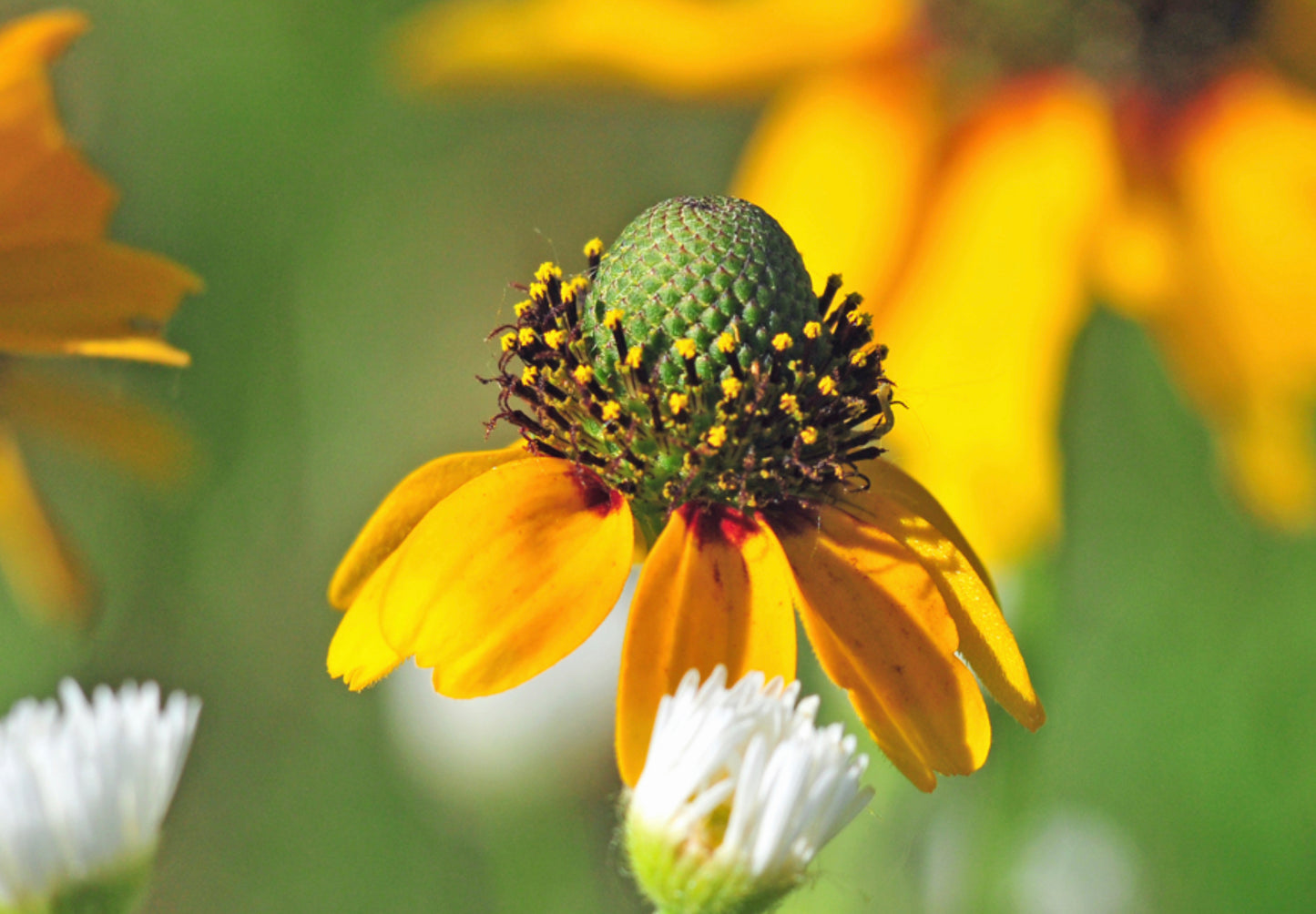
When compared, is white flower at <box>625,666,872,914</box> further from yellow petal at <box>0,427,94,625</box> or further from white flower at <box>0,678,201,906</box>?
yellow petal at <box>0,427,94,625</box>

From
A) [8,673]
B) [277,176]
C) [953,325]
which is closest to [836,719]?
[953,325]

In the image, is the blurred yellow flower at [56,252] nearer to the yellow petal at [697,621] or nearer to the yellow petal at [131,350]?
the yellow petal at [131,350]

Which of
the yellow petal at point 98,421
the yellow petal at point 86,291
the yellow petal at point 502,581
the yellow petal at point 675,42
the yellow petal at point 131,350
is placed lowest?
the yellow petal at point 98,421

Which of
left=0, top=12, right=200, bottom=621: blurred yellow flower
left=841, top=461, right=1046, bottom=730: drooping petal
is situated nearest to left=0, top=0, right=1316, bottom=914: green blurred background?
left=0, top=12, right=200, bottom=621: blurred yellow flower

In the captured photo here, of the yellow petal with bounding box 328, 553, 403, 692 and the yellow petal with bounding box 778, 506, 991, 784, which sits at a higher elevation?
the yellow petal with bounding box 328, 553, 403, 692

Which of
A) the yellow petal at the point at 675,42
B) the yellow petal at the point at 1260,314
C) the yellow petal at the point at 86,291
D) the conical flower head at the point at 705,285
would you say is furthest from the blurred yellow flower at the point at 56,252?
the yellow petal at the point at 1260,314

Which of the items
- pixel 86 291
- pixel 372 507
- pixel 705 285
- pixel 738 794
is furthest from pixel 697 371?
pixel 372 507
